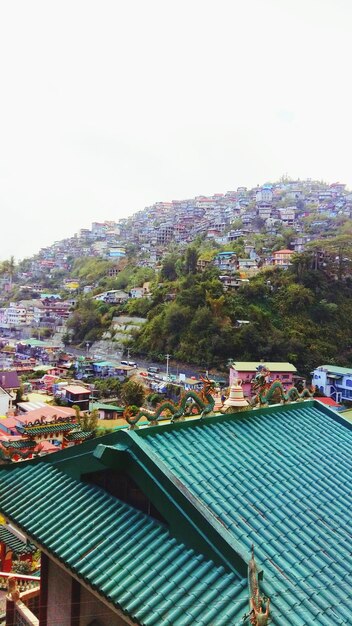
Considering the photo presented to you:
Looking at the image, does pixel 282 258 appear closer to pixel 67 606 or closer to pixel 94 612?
pixel 67 606

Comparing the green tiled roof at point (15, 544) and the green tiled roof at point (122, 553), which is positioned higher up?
the green tiled roof at point (122, 553)

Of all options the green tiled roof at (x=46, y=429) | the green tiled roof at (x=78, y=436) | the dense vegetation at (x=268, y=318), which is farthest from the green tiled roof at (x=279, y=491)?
the dense vegetation at (x=268, y=318)

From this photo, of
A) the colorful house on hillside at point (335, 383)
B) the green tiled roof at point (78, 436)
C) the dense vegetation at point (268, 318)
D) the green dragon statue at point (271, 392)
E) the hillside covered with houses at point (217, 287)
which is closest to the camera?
the green dragon statue at point (271, 392)

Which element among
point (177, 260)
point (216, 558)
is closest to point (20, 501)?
point (216, 558)

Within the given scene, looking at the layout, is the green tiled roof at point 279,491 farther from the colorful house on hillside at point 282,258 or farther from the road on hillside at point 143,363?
the colorful house on hillside at point 282,258

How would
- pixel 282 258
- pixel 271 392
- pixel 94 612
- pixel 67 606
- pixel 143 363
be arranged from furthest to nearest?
pixel 282 258
pixel 143 363
pixel 271 392
pixel 67 606
pixel 94 612

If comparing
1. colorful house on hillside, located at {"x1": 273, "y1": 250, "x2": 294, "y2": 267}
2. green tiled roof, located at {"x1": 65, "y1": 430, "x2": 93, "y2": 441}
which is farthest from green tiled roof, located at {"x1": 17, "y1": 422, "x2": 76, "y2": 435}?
colorful house on hillside, located at {"x1": 273, "y1": 250, "x2": 294, "y2": 267}

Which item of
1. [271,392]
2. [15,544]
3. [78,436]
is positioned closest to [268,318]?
[15,544]
